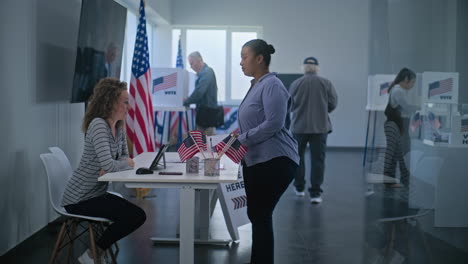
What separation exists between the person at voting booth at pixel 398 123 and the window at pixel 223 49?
8.87m

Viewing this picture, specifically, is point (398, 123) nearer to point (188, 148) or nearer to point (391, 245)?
point (391, 245)

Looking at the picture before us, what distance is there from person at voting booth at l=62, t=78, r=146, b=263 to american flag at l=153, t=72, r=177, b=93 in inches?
199

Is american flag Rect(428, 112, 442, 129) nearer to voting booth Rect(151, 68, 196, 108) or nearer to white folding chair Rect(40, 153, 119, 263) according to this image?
white folding chair Rect(40, 153, 119, 263)

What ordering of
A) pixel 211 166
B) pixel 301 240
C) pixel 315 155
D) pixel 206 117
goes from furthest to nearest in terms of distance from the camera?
pixel 206 117, pixel 315 155, pixel 301 240, pixel 211 166

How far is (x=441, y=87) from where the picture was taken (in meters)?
3.24

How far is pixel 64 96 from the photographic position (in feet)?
18.0

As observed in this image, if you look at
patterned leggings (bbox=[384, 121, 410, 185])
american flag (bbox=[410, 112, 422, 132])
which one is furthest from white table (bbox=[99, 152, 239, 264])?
american flag (bbox=[410, 112, 422, 132])

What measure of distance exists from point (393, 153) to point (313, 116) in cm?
292

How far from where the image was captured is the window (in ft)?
40.9

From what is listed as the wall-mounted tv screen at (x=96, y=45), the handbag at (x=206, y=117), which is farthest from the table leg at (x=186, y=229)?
the handbag at (x=206, y=117)

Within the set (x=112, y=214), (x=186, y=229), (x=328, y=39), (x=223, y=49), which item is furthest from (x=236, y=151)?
(x=223, y=49)

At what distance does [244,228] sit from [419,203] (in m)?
2.14

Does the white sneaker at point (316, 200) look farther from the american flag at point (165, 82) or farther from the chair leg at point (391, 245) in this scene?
the american flag at point (165, 82)


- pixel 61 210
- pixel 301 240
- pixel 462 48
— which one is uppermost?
pixel 462 48
